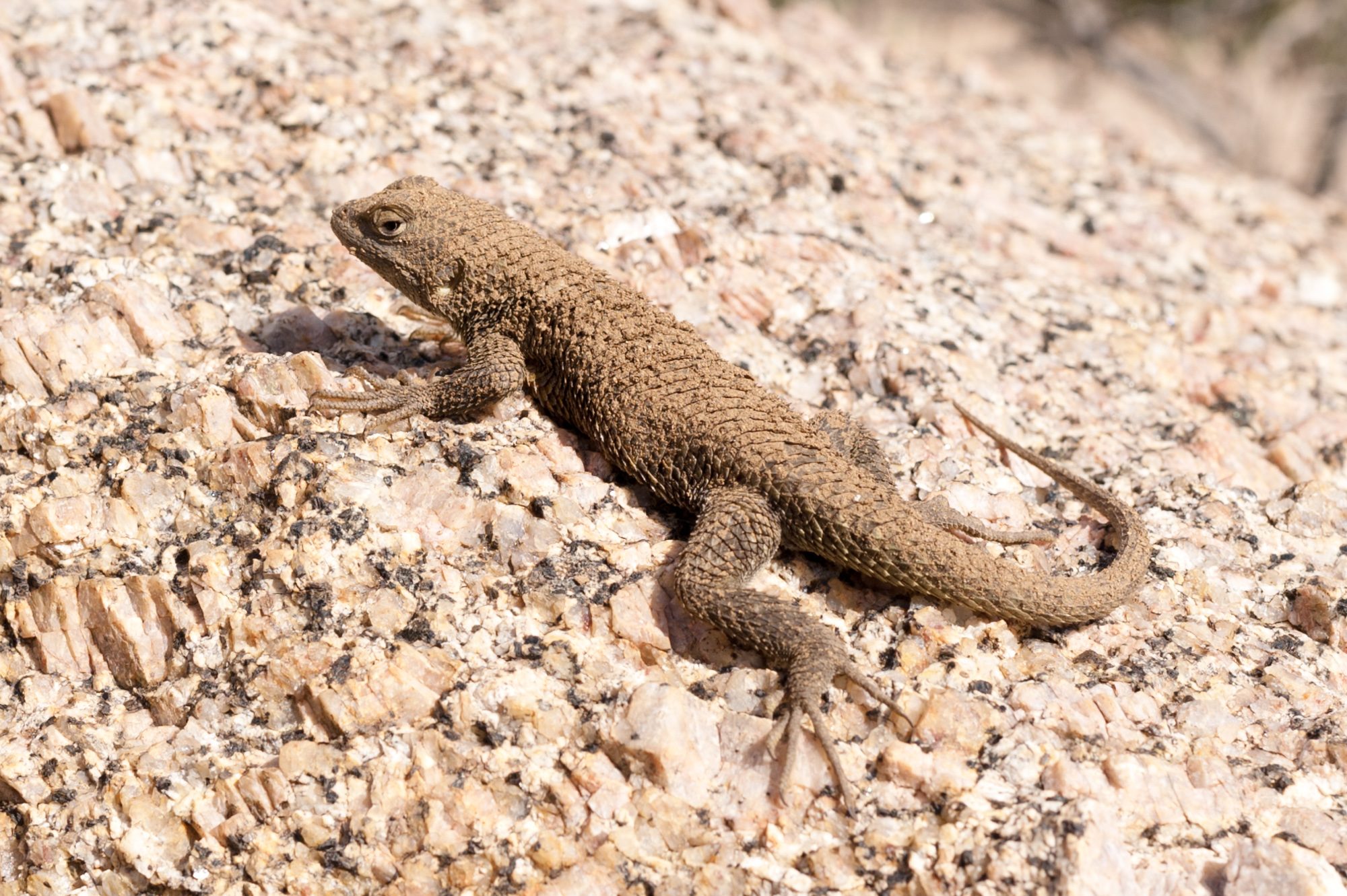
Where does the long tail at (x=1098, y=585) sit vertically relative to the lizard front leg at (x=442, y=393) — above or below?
above

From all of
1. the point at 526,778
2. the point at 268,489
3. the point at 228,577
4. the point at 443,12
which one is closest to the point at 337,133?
the point at 443,12

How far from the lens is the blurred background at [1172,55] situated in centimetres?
1307

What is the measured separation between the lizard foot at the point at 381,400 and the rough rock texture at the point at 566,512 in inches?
3.6

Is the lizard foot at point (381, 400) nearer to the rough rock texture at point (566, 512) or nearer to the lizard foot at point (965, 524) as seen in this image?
the rough rock texture at point (566, 512)

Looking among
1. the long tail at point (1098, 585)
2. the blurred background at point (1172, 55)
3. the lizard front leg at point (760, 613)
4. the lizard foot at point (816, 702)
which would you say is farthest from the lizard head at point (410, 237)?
the blurred background at point (1172, 55)

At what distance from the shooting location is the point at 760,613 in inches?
146

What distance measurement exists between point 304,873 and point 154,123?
14.1 feet

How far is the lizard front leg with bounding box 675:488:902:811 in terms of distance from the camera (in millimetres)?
3453

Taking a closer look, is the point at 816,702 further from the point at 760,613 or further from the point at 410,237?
the point at 410,237

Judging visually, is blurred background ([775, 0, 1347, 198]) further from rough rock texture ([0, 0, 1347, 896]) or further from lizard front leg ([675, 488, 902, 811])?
lizard front leg ([675, 488, 902, 811])

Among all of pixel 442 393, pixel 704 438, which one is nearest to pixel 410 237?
pixel 442 393

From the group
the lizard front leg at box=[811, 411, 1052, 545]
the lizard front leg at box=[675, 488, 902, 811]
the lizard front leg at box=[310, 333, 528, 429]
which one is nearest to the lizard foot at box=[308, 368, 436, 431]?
the lizard front leg at box=[310, 333, 528, 429]

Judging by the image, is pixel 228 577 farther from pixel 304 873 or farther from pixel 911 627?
pixel 911 627

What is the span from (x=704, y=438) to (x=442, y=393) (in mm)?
1149
